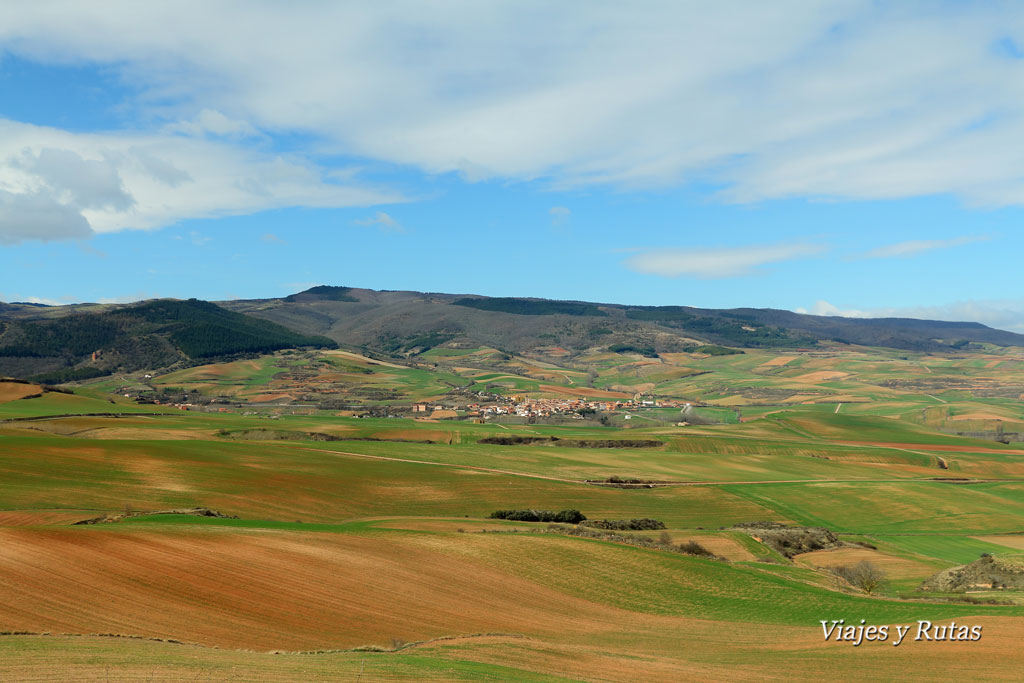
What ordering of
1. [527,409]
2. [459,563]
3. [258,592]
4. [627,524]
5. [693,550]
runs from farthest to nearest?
[527,409]
[627,524]
[693,550]
[459,563]
[258,592]

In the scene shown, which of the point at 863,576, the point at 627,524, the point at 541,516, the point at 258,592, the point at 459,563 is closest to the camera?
the point at 258,592

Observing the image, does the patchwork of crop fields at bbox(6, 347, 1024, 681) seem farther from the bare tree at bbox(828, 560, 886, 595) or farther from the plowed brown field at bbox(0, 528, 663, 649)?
the bare tree at bbox(828, 560, 886, 595)

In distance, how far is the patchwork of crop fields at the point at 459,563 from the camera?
25359mm

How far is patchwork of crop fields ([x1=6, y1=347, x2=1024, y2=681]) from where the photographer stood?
83.2 feet

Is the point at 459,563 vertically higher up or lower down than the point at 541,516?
higher up

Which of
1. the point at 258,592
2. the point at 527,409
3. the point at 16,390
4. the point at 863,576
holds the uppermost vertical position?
the point at 16,390

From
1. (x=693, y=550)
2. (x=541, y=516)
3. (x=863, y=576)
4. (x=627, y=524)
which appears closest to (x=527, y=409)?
(x=541, y=516)

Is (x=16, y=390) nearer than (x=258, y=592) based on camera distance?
No

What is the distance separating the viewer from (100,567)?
1283 inches

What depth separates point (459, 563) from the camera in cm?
4209

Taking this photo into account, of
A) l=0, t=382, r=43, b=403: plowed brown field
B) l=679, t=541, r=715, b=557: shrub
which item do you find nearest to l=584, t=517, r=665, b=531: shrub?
l=679, t=541, r=715, b=557: shrub

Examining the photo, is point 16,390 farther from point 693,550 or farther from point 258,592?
point 693,550

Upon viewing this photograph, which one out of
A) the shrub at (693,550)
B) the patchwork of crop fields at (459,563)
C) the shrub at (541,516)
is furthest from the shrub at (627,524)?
the shrub at (693,550)

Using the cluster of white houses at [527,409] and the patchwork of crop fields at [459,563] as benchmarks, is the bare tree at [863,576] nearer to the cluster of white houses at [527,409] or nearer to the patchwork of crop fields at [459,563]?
the patchwork of crop fields at [459,563]
